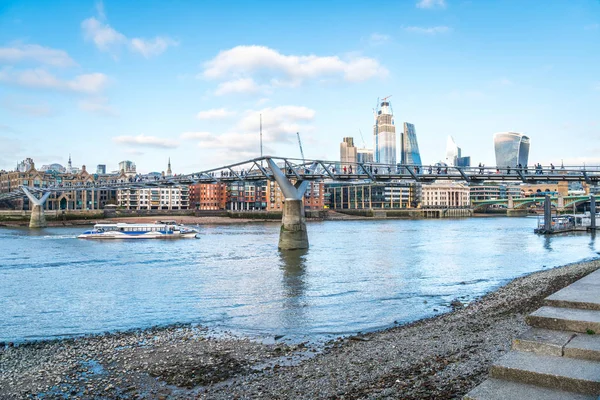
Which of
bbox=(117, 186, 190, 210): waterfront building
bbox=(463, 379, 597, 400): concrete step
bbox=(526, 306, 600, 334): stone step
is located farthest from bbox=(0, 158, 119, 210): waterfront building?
bbox=(463, 379, 597, 400): concrete step

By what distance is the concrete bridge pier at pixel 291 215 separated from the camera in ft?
162

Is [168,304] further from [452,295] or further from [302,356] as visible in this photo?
[452,295]

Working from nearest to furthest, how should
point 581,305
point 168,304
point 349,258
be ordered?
point 581,305 → point 168,304 → point 349,258

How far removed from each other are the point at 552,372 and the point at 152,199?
171 meters

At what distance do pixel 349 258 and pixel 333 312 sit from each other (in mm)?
23515

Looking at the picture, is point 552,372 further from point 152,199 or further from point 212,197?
point 152,199

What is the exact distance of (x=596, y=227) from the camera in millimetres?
78000

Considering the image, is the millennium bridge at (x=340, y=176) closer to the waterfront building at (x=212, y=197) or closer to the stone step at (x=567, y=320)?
the stone step at (x=567, y=320)

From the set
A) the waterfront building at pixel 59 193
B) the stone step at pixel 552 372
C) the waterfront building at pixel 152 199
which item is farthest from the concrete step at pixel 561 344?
the waterfront building at pixel 152 199

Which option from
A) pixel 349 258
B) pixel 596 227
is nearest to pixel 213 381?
pixel 349 258

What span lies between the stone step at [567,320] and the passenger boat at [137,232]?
2742 inches

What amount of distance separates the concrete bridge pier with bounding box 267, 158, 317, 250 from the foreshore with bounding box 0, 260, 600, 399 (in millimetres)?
31460

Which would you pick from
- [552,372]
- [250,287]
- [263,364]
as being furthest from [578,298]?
[250,287]

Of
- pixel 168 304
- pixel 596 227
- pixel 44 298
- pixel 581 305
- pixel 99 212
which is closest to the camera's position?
pixel 581 305
